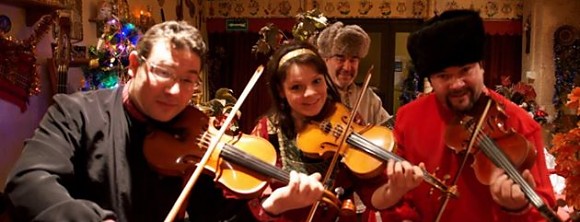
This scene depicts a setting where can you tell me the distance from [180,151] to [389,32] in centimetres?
528

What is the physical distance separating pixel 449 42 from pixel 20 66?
6.09ft

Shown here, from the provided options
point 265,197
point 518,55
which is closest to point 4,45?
point 265,197

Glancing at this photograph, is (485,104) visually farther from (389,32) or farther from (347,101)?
(389,32)

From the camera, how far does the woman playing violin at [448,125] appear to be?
141 cm

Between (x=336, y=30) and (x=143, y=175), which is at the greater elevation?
(x=336, y=30)

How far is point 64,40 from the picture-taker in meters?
2.70

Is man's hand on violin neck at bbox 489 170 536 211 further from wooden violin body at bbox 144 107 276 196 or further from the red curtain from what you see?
the red curtain

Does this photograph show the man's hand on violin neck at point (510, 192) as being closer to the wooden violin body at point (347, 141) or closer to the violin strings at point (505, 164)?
the violin strings at point (505, 164)

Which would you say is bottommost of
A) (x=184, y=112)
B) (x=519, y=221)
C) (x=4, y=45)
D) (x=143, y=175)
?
(x=519, y=221)

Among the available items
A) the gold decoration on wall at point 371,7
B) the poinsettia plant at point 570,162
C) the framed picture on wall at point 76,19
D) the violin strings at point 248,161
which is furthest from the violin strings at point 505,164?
the gold decoration on wall at point 371,7

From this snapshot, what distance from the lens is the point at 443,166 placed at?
5.02 ft

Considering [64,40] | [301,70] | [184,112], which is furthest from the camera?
[64,40]

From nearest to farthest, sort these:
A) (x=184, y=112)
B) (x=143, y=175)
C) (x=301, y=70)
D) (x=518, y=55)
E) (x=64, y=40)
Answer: (x=143, y=175)
(x=184, y=112)
(x=301, y=70)
(x=64, y=40)
(x=518, y=55)

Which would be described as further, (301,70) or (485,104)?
(301,70)
